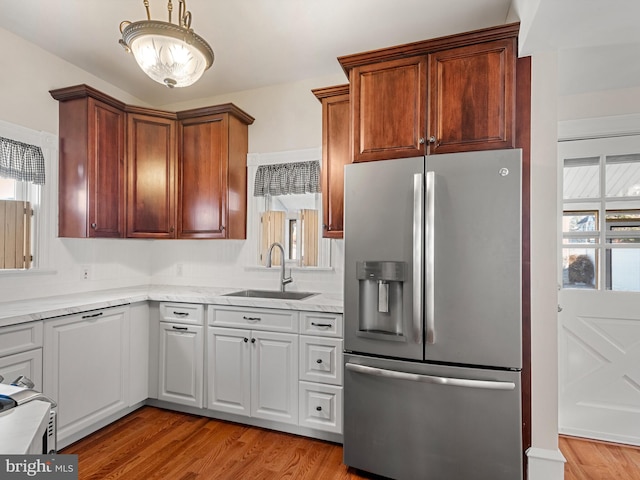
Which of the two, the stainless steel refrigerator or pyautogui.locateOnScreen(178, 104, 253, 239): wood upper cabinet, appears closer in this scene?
the stainless steel refrigerator

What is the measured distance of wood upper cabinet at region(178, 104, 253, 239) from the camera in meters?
3.11

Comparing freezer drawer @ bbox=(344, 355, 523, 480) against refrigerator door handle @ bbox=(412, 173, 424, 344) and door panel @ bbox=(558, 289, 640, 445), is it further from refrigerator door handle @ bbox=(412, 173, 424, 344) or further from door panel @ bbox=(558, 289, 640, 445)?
door panel @ bbox=(558, 289, 640, 445)

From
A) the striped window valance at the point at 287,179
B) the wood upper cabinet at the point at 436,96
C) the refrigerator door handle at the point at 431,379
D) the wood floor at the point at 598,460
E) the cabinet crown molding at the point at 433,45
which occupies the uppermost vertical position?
the cabinet crown molding at the point at 433,45

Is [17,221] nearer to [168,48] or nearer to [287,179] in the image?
[168,48]

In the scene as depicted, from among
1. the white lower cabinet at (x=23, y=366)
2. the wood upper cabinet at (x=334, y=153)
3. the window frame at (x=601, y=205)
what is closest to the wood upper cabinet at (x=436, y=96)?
the wood upper cabinet at (x=334, y=153)

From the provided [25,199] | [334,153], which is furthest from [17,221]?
[334,153]

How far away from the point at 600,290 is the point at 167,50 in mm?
2981

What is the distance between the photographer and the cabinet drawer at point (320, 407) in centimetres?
240

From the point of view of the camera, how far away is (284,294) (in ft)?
10.1

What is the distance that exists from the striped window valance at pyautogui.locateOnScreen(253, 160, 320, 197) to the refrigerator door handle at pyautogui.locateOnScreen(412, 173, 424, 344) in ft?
4.27

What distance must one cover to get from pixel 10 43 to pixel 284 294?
2629 millimetres

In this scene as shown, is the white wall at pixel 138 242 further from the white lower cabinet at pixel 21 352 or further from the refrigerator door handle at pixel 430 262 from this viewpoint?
the refrigerator door handle at pixel 430 262

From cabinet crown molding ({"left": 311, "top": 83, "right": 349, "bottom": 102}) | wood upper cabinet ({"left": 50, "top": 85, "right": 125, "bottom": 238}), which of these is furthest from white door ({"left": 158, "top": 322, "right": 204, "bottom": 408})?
cabinet crown molding ({"left": 311, "top": 83, "right": 349, "bottom": 102})

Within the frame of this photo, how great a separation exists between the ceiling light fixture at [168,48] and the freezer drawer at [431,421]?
5.78ft
